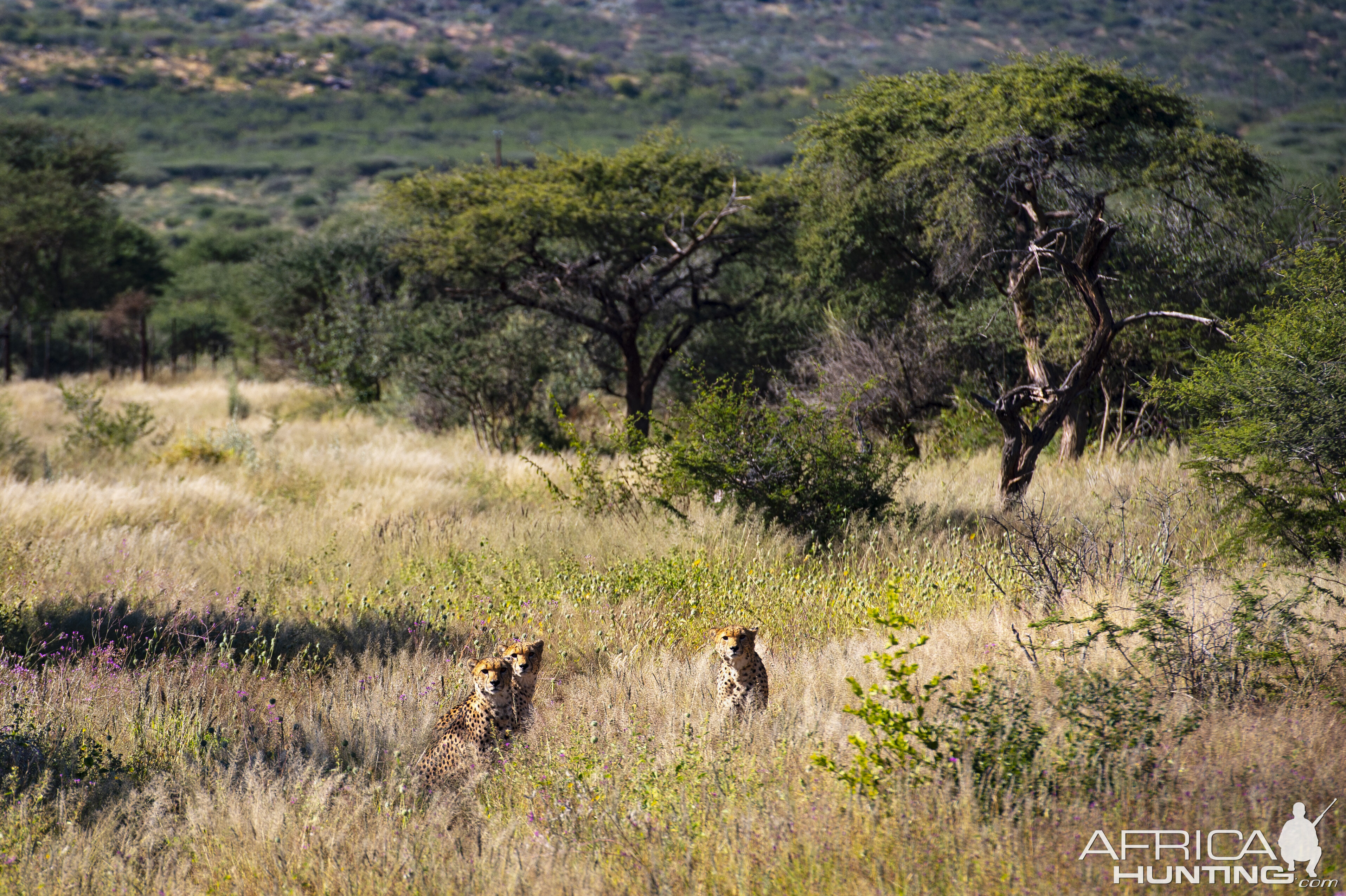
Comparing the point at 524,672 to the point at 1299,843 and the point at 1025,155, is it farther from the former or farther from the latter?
the point at 1025,155

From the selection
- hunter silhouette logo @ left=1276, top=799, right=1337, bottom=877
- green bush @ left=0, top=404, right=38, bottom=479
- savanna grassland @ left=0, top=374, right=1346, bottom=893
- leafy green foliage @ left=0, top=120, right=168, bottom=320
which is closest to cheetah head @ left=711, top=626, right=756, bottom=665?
savanna grassland @ left=0, top=374, right=1346, bottom=893

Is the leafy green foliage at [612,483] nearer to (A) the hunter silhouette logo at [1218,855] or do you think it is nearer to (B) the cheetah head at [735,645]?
(B) the cheetah head at [735,645]

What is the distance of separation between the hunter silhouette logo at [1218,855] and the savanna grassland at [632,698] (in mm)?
62

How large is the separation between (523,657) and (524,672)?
0.09 meters

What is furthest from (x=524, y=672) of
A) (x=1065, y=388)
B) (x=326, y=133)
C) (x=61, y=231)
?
(x=326, y=133)

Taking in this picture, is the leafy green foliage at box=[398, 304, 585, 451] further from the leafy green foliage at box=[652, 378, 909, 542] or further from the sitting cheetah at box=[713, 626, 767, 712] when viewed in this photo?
the sitting cheetah at box=[713, 626, 767, 712]

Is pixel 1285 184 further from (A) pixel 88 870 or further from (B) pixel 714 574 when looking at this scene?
(A) pixel 88 870

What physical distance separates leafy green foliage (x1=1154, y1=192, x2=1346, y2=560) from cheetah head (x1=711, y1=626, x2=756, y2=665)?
402cm

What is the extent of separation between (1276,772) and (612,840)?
88.9 inches

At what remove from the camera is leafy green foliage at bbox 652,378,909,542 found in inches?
322

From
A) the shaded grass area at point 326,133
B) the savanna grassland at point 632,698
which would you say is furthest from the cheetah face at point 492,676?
the shaded grass area at point 326,133

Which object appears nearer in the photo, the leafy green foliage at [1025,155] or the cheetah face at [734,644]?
the cheetah face at [734,644]

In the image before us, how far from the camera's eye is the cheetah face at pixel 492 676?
4258 millimetres

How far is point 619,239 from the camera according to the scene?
53.1 ft
